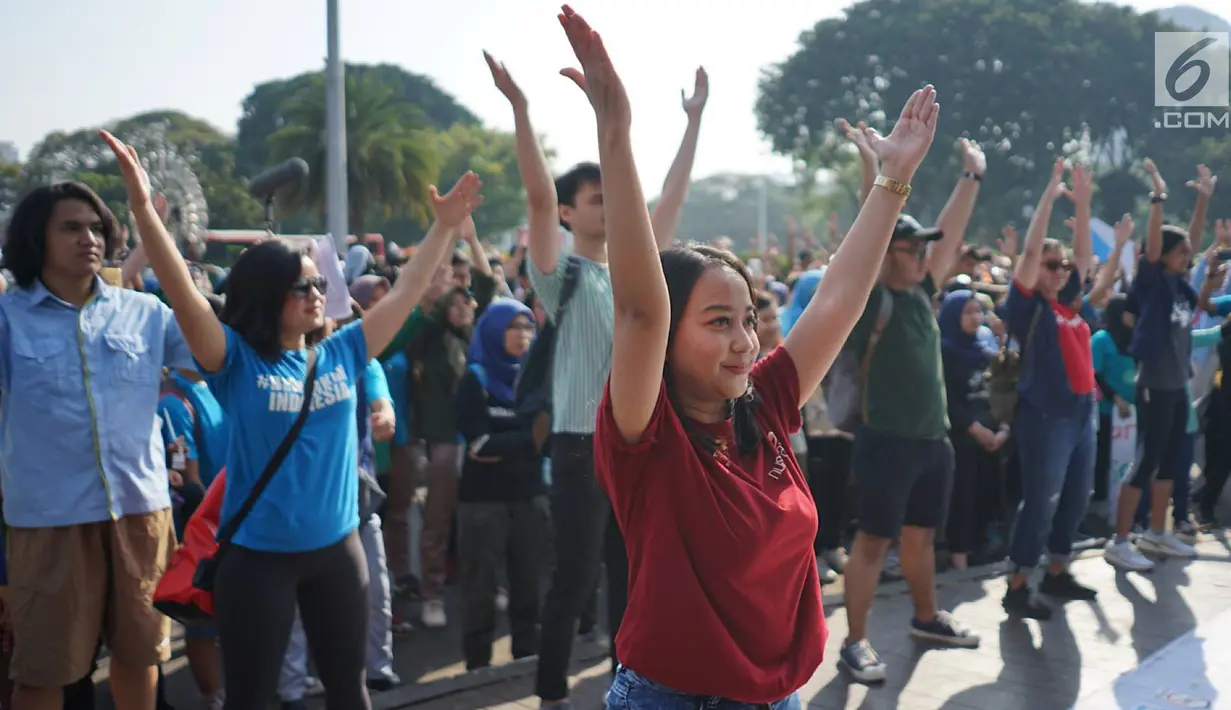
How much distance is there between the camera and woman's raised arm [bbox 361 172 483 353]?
3.56m

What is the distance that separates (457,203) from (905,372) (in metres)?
2.30

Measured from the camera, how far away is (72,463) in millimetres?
3574

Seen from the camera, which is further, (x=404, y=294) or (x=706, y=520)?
(x=404, y=294)

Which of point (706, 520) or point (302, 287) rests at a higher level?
point (302, 287)

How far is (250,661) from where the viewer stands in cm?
308

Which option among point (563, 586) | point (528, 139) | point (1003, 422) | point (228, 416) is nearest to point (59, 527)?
point (228, 416)

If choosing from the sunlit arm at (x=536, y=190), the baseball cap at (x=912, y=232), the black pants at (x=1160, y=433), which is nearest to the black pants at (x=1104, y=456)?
the black pants at (x=1160, y=433)

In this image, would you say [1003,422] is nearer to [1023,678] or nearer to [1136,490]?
[1136,490]

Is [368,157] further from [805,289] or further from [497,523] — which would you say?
[497,523]

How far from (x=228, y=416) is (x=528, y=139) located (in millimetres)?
1302

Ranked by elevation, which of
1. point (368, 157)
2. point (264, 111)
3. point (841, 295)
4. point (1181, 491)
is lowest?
point (1181, 491)

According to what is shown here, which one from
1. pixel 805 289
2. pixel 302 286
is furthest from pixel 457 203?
pixel 805 289

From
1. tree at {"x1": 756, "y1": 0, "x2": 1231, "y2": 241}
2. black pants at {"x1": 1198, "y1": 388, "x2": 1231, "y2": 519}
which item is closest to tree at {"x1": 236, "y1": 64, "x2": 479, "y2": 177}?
tree at {"x1": 756, "y1": 0, "x2": 1231, "y2": 241}

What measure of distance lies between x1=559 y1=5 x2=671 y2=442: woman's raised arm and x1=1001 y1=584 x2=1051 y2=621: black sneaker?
4.61 meters
